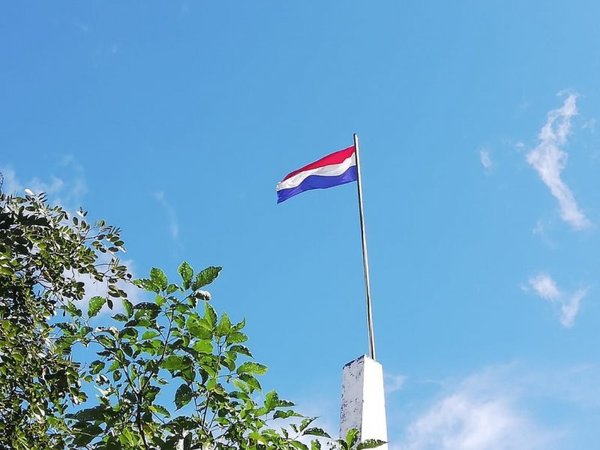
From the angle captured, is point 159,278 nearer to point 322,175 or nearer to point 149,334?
point 149,334

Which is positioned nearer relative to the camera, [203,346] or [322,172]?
[203,346]

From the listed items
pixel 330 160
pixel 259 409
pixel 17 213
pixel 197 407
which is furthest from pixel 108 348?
pixel 330 160

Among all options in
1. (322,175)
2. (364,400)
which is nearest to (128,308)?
(364,400)

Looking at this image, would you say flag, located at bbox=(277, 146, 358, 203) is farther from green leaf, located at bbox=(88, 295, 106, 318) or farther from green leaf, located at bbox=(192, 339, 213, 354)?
green leaf, located at bbox=(192, 339, 213, 354)

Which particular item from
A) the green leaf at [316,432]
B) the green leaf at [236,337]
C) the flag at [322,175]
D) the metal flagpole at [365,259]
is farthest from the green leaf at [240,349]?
the flag at [322,175]

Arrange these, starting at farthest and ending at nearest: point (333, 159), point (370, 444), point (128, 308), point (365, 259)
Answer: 1. point (333, 159)
2. point (365, 259)
3. point (128, 308)
4. point (370, 444)

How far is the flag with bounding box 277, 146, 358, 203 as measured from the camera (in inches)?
504

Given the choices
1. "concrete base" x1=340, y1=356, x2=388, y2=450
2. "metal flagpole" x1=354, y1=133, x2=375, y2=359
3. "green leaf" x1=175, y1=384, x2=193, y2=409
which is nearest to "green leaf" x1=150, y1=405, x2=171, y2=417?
"green leaf" x1=175, y1=384, x2=193, y2=409

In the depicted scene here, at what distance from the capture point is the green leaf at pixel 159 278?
4461 millimetres

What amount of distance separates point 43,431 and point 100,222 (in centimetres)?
173

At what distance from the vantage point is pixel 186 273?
4449mm

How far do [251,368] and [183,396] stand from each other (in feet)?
1.41

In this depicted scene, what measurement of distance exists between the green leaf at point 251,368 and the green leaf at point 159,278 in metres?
0.66

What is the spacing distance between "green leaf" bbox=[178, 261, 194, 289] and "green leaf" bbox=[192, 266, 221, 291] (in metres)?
0.04
